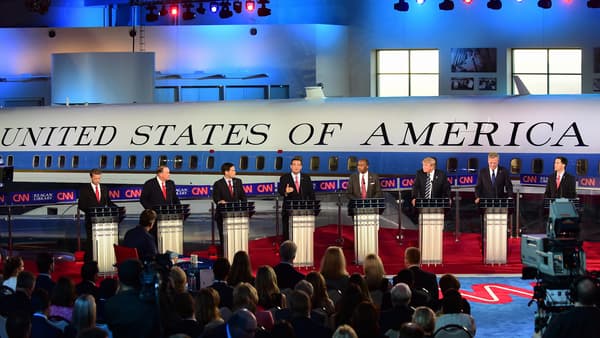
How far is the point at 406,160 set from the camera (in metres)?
27.5

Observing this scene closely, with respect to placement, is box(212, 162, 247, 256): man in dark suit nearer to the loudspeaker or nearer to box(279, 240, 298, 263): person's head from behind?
the loudspeaker

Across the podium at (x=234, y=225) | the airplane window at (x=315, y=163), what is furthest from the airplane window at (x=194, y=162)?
the podium at (x=234, y=225)

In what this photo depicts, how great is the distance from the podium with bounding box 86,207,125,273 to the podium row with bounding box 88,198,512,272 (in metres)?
0.41

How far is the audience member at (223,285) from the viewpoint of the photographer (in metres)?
12.6

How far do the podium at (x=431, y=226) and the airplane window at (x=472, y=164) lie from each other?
6.21 m

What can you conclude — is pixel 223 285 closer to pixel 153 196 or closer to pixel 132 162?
pixel 153 196

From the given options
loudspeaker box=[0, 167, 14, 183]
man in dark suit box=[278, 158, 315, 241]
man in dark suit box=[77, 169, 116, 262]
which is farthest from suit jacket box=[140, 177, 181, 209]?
loudspeaker box=[0, 167, 14, 183]

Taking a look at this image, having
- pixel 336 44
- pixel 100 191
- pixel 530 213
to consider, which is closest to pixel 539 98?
pixel 530 213

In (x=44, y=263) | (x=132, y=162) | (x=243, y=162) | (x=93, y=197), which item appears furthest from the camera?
(x=132, y=162)

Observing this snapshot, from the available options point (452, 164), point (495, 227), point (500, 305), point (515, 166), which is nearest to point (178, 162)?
point (452, 164)

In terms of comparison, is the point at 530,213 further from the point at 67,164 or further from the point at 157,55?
the point at 157,55

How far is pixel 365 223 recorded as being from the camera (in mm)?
20797

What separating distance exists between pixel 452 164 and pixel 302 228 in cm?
729

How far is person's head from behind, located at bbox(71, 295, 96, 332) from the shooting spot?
409 inches
